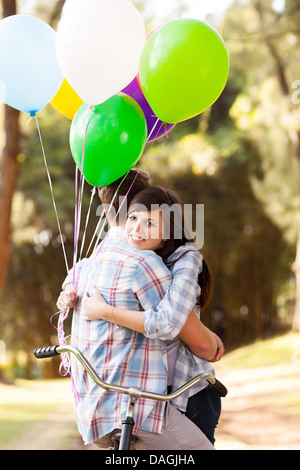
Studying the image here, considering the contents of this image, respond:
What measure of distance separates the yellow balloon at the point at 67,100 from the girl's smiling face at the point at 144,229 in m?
0.65

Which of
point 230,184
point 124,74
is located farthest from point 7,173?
point 230,184

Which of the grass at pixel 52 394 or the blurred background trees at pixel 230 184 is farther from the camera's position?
the blurred background trees at pixel 230 184

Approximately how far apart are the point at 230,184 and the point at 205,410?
31.7ft

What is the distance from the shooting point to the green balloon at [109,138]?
5.91ft

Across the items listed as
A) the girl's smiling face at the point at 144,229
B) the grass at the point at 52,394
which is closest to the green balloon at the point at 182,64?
the girl's smiling face at the point at 144,229

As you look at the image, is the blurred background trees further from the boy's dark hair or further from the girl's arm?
the girl's arm

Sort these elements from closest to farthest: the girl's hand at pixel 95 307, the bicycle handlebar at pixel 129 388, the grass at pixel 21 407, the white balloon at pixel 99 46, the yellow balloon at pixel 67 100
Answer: the bicycle handlebar at pixel 129 388
the girl's hand at pixel 95 307
the white balloon at pixel 99 46
the yellow balloon at pixel 67 100
the grass at pixel 21 407

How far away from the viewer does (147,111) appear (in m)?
1.97

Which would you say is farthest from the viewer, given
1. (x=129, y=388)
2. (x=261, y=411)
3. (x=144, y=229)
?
(x=261, y=411)

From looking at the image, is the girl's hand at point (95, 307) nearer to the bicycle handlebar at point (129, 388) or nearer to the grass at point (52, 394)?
the bicycle handlebar at point (129, 388)

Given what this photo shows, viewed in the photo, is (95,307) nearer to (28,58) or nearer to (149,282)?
(149,282)

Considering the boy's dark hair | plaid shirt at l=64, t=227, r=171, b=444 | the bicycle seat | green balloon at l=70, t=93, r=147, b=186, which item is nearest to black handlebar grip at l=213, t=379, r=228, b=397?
plaid shirt at l=64, t=227, r=171, b=444

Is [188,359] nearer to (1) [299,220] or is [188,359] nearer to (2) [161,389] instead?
→ (2) [161,389]

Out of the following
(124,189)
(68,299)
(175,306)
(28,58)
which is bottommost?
(68,299)
